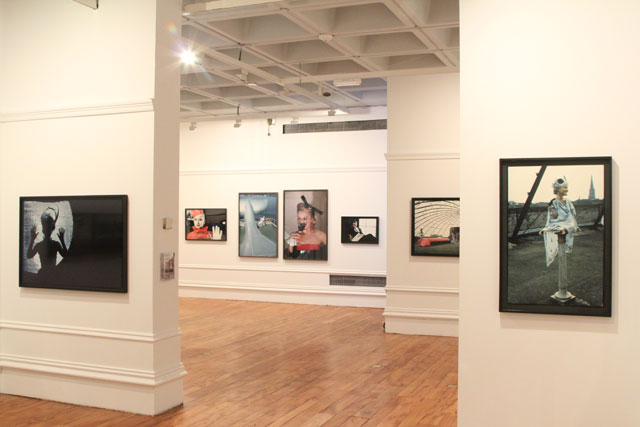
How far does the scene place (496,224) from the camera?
195 inches

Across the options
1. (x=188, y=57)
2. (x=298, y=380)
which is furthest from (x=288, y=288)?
(x=298, y=380)

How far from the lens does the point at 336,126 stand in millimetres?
14523

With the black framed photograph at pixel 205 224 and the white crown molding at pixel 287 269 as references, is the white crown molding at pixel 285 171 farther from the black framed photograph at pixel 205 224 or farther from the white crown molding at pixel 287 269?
the white crown molding at pixel 287 269

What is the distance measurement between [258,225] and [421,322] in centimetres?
565

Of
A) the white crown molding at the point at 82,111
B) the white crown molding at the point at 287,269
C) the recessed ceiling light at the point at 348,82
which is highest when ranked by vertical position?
the recessed ceiling light at the point at 348,82

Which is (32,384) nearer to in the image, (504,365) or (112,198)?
(112,198)

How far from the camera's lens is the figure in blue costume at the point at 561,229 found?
4.75 meters

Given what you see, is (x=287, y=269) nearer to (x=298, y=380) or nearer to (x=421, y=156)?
(x=421, y=156)

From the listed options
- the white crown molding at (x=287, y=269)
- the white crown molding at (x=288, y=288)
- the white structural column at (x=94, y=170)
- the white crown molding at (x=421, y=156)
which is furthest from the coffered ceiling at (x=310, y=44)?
the white crown molding at (x=288, y=288)

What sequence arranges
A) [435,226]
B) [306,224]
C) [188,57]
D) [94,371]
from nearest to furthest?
[94,371] → [188,57] → [435,226] → [306,224]

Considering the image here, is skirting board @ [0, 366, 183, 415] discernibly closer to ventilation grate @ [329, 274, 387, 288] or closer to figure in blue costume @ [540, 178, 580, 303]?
figure in blue costume @ [540, 178, 580, 303]

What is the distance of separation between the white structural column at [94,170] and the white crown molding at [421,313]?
510cm

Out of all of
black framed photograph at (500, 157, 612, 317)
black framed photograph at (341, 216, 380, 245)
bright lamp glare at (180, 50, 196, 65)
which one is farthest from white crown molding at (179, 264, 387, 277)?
black framed photograph at (500, 157, 612, 317)

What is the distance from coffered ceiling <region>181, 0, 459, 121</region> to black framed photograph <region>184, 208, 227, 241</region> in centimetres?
336
